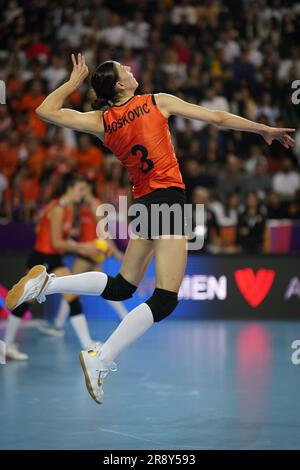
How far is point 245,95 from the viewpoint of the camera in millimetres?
15117

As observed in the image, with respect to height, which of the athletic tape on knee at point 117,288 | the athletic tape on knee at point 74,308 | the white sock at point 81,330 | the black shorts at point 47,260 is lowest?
the white sock at point 81,330

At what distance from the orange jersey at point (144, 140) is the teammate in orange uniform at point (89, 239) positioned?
4138 millimetres

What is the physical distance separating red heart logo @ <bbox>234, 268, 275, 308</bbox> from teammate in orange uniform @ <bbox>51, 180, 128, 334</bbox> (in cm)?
160

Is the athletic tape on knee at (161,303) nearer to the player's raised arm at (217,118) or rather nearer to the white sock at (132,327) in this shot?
the white sock at (132,327)

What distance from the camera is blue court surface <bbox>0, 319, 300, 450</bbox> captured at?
5.62 metres

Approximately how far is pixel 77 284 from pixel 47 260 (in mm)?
3727

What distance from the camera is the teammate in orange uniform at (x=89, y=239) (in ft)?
34.8

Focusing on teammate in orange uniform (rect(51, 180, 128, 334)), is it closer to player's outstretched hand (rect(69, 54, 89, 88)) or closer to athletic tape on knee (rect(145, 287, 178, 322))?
player's outstretched hand (rect(69, 54, 89, 88))

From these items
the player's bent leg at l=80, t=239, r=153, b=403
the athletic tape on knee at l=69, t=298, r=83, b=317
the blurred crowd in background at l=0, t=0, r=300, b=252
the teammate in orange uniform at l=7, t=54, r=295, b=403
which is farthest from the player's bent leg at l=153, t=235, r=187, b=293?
the blurred crowd in background at l=0, t=0, r=300, b=252

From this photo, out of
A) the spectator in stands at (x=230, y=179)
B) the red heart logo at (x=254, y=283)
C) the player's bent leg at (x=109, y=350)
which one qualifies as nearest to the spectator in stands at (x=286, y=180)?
the spectator in stands at (x=230, y=179)

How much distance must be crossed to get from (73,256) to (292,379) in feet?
16.5

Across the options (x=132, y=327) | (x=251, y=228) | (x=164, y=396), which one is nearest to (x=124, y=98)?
(x=132, y=327)

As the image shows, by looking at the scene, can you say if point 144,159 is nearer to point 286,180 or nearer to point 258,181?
point 258,181

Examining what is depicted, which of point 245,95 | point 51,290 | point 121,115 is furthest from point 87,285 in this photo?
point 245,95
